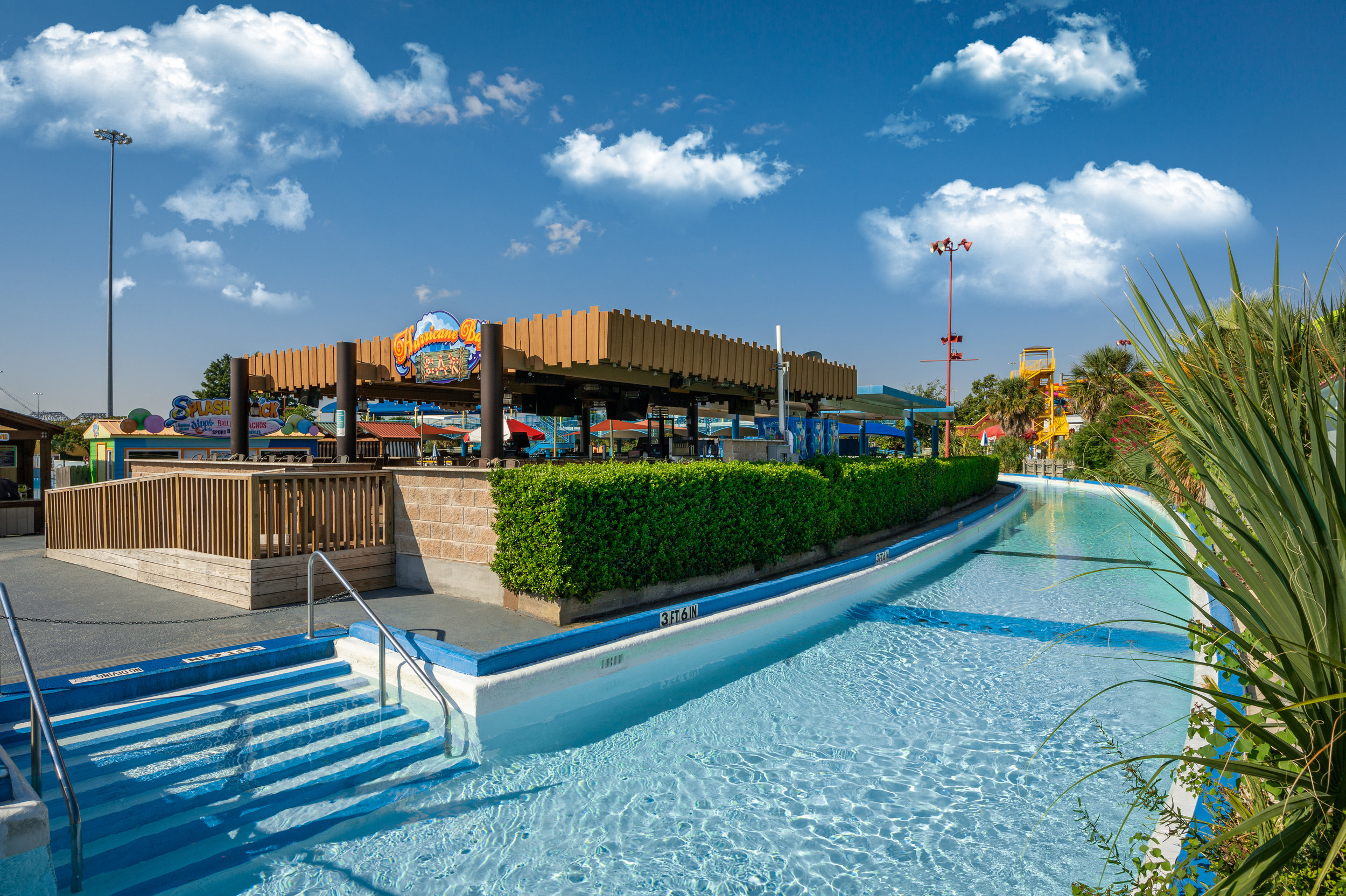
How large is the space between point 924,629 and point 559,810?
592cm

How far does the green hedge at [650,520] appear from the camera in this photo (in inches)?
301

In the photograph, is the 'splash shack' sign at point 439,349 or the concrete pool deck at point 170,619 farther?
the 'splash shack' sign at point 439,349

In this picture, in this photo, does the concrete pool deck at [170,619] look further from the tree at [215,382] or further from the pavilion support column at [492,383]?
the tree at [215,382]

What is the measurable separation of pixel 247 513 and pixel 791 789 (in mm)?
6542

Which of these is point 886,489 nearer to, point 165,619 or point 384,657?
point 384,657

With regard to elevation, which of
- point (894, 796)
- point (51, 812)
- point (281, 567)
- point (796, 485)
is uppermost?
point (796, 485)

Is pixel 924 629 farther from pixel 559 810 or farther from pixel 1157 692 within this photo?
pixel 559 810

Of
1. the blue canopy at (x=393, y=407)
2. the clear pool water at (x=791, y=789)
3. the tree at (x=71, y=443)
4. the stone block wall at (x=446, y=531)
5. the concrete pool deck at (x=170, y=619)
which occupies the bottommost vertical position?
the clear pool water at (x=791, y=789)

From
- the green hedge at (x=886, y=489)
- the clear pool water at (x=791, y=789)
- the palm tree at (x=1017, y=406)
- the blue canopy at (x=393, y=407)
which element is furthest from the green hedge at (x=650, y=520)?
the palm tree at (x=1017, y=406)

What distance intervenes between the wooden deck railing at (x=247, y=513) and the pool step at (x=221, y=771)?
2.52 meters

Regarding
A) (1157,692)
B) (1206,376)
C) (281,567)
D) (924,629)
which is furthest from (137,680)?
(1157,692)

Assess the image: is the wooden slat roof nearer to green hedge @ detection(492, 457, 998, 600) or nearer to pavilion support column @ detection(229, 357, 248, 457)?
pavilion support column @ detection(229, 357, 248, 457)

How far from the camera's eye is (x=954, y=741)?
596cm

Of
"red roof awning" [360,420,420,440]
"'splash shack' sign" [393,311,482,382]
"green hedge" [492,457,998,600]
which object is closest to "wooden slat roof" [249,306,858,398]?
"'splash shack' sign" [393,311,482,382]
